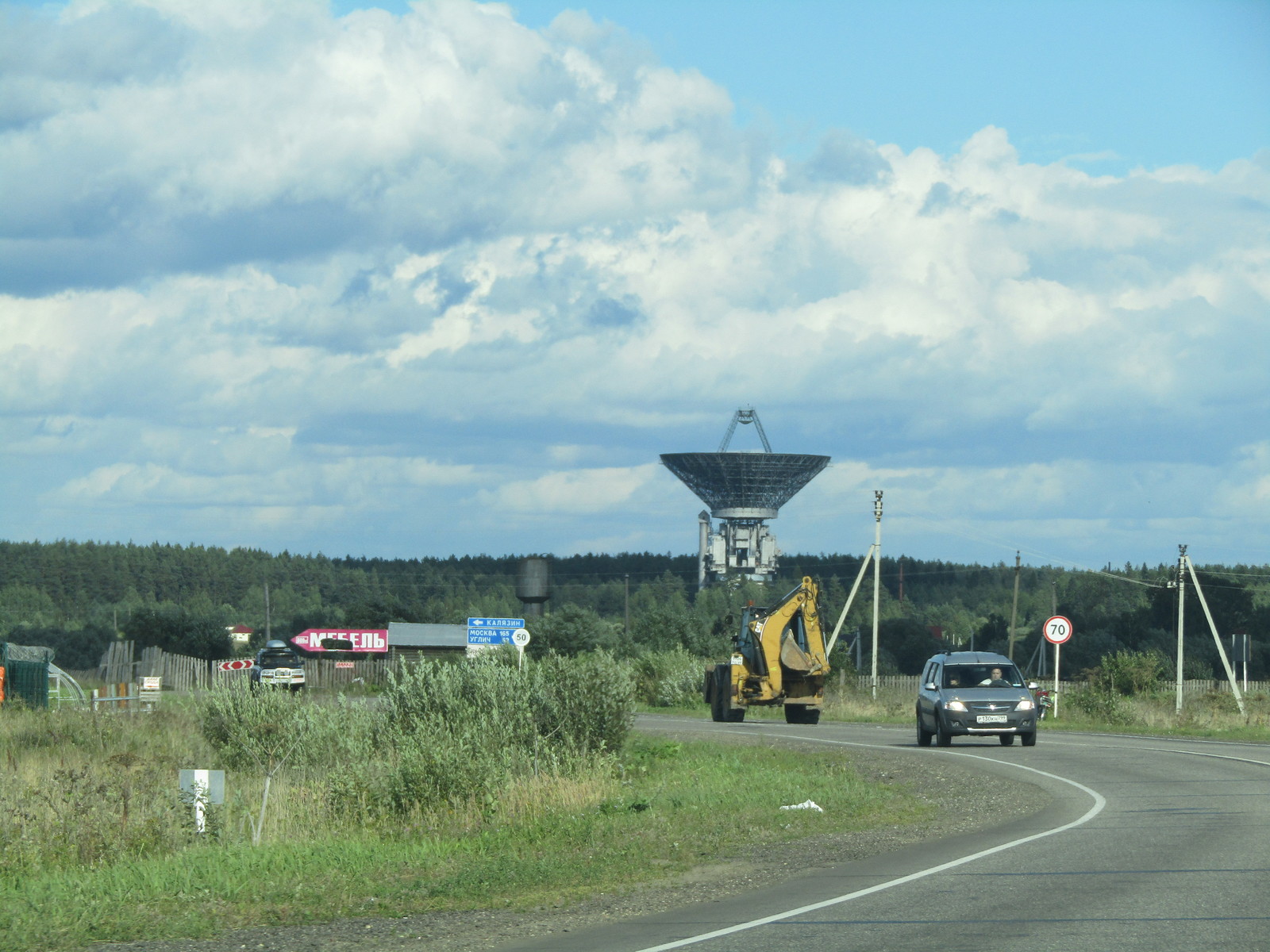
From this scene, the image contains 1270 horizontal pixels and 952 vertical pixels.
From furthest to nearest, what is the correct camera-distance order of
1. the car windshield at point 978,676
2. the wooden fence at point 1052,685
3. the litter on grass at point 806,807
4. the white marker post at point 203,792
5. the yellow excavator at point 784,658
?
the wooden fence at point 1052,685
the yellow excavator at point 784,658
the car windshield at point 978,676
the litter on grass at point 806,807
the white marker post at point 203,792

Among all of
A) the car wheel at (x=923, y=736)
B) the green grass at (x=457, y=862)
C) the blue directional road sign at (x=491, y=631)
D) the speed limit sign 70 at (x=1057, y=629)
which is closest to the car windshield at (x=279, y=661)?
the blue directional road sign at (x=491, y=631)

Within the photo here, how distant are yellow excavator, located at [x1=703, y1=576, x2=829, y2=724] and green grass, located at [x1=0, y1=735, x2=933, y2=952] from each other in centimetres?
1528

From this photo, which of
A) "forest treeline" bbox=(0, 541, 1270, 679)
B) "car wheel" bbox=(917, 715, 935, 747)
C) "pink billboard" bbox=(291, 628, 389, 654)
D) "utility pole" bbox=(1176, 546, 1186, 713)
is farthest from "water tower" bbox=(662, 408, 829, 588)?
"car wheel" bbox=(917, 715, 935, 747)

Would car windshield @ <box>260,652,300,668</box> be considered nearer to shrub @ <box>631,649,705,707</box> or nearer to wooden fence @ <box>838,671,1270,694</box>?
shrub @ <box>631,649,705,707</box>

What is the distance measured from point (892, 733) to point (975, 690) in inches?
308

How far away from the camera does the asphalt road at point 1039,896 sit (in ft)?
28.7

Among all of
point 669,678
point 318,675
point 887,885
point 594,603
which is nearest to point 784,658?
point 669,678

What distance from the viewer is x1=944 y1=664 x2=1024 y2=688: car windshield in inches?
1103

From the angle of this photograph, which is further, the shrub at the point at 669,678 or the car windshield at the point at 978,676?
the shrub at the point at 669,678

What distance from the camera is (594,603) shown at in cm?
16875

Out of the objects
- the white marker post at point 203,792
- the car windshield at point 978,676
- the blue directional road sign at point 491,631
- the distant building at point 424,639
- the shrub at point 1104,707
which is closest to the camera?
the white marker post at point 203,792

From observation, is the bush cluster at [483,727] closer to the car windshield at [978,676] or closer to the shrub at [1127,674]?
the car windshield at [978,676]

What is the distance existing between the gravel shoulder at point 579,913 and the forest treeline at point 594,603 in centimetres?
4349

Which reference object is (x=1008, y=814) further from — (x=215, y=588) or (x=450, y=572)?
(x=450, y=572)
